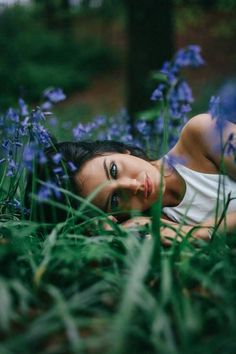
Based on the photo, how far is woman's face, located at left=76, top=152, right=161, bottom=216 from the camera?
2.53m

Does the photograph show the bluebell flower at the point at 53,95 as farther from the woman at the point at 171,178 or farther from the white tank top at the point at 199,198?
the white tank top at the point at 199,198

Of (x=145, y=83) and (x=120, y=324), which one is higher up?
(x=145, y=83)

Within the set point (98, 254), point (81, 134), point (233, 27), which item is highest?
point (233, 27)

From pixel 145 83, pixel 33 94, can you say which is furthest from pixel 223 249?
pixel 33 94

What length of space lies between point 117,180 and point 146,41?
14.3ft

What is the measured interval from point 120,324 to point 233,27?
1375 centimetres

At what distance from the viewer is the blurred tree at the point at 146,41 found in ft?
21.4

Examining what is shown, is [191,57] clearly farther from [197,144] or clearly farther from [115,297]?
[115,297]

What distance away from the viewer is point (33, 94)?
1381cm

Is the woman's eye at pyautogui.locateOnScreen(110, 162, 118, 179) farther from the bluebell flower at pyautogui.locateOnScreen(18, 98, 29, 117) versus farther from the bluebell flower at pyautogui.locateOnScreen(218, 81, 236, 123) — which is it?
the bluebell flower at pyautogui.locateOnScreen(218, 81, 236, 123)

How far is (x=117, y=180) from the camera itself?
8.29 ft

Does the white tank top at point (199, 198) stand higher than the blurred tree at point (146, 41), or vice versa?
the blurred tree at point (146, 41)

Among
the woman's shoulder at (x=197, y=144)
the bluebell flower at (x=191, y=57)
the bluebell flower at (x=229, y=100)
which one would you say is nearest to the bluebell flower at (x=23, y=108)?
the woman's shoulder at (x=197, y=144)

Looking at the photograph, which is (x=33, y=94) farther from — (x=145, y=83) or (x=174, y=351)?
(x=174, y=351)
